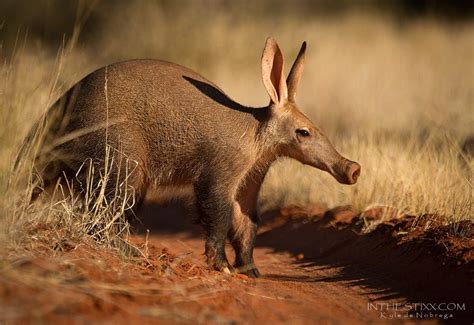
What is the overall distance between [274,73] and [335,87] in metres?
7.76

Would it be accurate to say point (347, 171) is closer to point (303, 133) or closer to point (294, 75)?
point (303, 133)

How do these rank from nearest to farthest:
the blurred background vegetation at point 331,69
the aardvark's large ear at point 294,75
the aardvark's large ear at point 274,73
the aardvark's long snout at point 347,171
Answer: the aardvark's long snout at point 347,171 → the aardvark's large ear at point 274,73 → the aardvark's large ear at point 294,75 → the blurred background vegetation at point 331,69

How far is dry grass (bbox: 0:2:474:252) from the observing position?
5.88 metres

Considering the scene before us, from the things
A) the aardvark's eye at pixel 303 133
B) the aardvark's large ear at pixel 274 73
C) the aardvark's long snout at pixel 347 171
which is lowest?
the aardvark's long snout at pixel 347 171

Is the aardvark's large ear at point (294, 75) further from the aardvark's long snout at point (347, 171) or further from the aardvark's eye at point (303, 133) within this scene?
the aardvark's long snout at point (347, 171)

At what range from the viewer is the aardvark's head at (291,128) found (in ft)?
21.2

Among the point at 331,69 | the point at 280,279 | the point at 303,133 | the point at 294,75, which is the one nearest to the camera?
the point at 280,279

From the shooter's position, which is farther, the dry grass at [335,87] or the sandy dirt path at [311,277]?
the dry grass at [335,87]

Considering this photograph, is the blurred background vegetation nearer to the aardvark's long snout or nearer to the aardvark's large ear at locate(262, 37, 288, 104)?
the aardvark's long snout

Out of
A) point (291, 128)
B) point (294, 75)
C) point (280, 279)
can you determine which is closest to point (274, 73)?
point (294, 75)

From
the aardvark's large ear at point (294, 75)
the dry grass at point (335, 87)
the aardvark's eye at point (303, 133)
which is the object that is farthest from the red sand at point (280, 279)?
the aardvark's large ear at point (294, 75)

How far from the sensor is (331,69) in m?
15.8

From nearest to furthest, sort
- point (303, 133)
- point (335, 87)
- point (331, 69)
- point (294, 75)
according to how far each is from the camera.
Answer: point (303, 133) < point (294, 75) < point (335, 87) < point (331, 69)

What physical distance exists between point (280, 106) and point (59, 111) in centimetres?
201
